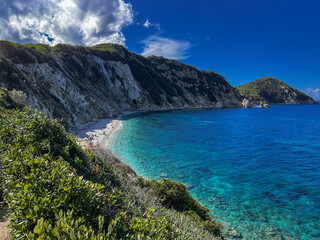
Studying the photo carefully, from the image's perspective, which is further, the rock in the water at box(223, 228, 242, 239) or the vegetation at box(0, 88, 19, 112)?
the vegetation at box(0, 88, 19, 112)

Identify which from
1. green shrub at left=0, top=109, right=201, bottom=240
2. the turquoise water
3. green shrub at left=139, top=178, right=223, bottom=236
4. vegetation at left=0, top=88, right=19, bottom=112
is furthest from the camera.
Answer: vegetation at left=0, top=88, right=19, bottom=112

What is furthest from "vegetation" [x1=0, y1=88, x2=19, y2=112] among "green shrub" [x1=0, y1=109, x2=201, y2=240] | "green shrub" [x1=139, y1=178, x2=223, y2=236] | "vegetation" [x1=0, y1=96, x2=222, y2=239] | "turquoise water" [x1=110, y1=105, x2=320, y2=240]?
"green shrub" [x1=139, y1=178, x2=223, y2=236]

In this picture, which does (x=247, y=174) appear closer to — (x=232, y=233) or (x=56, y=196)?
(x=232, y=233)

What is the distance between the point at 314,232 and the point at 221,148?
20862mm

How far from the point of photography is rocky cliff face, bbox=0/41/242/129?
36531 millimetres

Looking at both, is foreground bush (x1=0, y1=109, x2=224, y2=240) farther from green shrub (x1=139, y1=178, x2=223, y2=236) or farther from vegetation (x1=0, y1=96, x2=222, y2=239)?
green shrub (x1=139, y1=178, x2=223, y2=236)

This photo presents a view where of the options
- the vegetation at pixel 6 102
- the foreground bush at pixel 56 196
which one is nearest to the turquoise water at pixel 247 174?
the foreground bush at pixel 56 196

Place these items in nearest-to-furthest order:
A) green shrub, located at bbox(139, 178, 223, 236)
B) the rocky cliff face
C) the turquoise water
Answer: green shrub, located at bbox(139, 178, 223, 236) → the turquoise water → the rocky cliff face

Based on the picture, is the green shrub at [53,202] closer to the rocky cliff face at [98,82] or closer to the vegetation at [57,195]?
the vegetation at [57,195]

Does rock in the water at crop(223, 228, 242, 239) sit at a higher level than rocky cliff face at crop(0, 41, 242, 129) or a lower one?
lower

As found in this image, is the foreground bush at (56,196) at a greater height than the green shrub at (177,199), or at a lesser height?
greater

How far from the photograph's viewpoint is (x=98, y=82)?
82.0 meters

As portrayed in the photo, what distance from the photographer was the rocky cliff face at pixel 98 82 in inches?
1438

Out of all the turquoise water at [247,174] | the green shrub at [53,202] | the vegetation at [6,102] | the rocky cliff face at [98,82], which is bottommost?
the turquoise water at [247,174]
